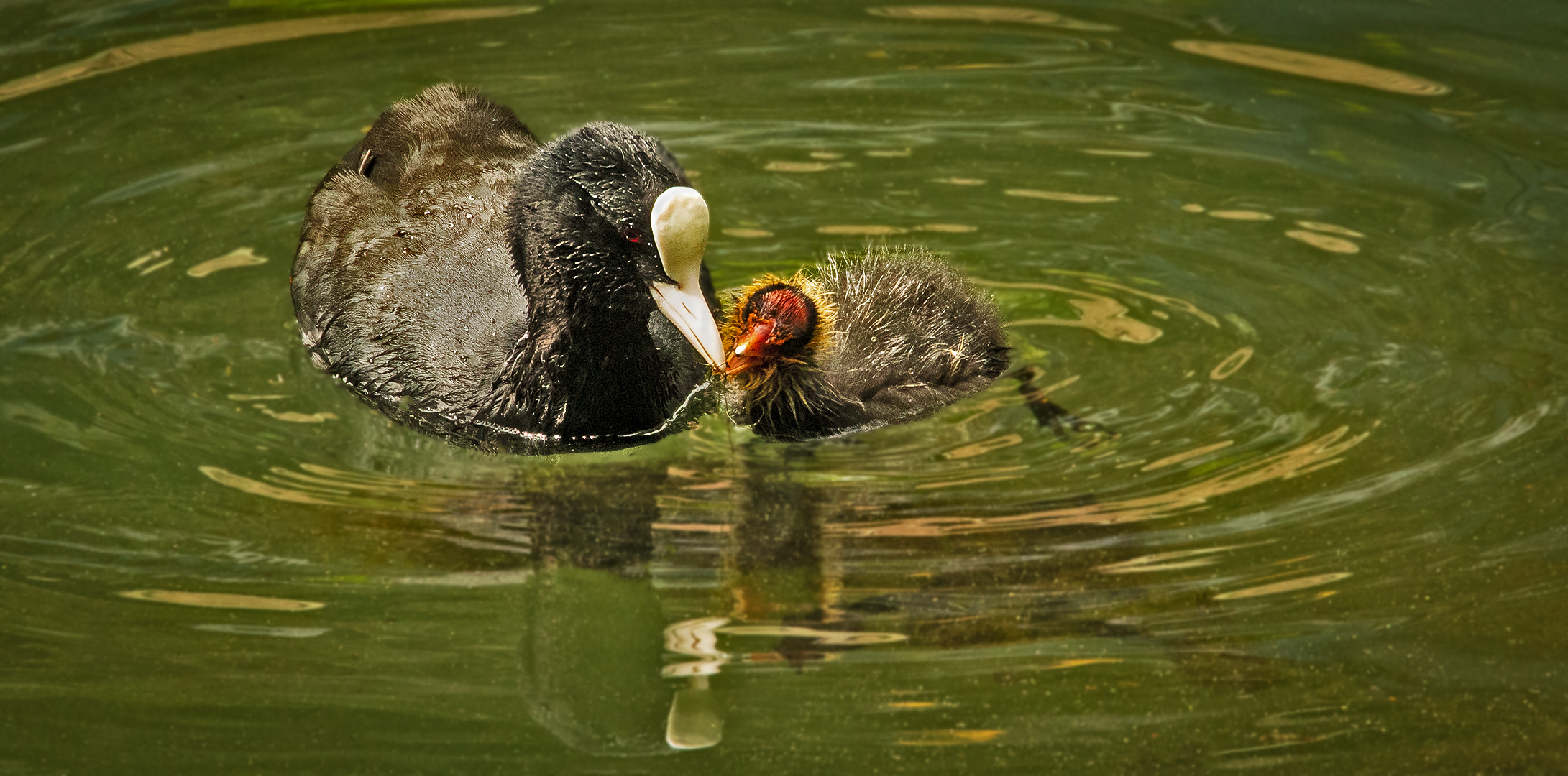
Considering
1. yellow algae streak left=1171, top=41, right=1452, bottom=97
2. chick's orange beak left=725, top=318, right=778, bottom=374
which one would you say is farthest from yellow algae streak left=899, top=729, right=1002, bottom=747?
yellow algae streak left=1171, top=41, right=1452, bottom=97

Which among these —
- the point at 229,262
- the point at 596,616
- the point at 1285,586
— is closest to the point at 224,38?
the point at 229,262

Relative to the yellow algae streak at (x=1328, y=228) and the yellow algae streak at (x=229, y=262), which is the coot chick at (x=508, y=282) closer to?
the yellow algae streak at (x=229, y=262)

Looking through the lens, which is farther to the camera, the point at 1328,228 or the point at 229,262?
the point at 1328,228

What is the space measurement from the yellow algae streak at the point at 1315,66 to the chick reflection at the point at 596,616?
3317mm

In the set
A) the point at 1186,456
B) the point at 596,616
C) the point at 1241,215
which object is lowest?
the point at 596,616

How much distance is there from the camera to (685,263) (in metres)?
3.73

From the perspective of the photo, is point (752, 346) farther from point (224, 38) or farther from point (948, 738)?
point (224, 38)

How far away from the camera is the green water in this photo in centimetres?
328

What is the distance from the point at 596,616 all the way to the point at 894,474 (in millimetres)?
848

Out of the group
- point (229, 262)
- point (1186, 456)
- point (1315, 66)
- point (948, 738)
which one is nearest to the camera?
point (948, 738)

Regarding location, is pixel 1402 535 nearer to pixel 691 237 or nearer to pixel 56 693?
pixel 691 237

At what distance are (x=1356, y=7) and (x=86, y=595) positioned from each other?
515 centimetres

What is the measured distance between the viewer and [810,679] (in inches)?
131

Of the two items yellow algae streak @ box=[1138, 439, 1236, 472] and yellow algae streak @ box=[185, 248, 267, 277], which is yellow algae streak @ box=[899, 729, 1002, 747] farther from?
yellow algae streak @ box=[185, 248, 267, 277]
